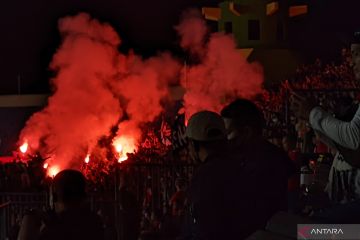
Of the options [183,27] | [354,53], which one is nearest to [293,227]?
[354,53]

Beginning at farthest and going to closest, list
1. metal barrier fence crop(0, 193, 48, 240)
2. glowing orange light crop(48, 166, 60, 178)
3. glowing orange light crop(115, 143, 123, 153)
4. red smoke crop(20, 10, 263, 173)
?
red smoke crop(20, 10, 263, 173)
glowing orange light crop(115, 143, 123, 153)
glowing orange light crop(48, 166, 60, 178)
metal barrier fence crop(0, 193, 48, 240)

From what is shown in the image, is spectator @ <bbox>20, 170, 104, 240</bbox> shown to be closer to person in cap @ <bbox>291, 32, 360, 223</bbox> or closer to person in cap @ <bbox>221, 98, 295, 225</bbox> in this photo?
person in cap @ <bbox>221, 98, 295, 225</bbox>

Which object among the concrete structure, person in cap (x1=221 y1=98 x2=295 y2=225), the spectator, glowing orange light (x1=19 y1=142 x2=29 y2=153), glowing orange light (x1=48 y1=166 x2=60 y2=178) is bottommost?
glowing orange light (x1=48 y1=166 x2=60 y2=178)

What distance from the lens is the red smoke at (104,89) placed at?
2091cm

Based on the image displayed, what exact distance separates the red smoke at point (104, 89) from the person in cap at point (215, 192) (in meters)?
14.1

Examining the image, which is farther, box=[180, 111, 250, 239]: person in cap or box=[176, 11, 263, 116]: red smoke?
box=[176, 11, 263, 116]: red smoke

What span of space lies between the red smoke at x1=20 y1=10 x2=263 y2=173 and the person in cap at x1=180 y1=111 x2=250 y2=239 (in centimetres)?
1407

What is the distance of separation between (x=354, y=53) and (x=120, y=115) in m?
17.4

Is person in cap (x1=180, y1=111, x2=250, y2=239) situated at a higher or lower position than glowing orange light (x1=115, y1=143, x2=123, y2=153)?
higher

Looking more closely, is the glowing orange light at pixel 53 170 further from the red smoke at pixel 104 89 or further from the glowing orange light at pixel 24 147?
the glowing orange light at pixel 24 147

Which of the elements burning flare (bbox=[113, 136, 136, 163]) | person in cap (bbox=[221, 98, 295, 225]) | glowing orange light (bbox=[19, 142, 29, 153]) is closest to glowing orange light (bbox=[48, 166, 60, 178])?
burning flare (bbox=[113, 136, 136, 163])

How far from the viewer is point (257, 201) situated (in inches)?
193

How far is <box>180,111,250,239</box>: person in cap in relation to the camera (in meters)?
4.65

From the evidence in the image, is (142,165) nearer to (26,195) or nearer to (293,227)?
(26,195)
